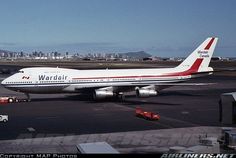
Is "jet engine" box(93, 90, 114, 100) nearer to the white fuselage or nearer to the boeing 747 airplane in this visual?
the boeing 747 airplane

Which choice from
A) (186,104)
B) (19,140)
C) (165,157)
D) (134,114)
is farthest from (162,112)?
(165,157)

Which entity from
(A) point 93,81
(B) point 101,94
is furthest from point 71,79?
(B) point 101,94

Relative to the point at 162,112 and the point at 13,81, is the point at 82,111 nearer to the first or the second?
the point at 162,112

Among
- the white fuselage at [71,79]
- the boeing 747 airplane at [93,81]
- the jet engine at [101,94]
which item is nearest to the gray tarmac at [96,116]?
the jet engine at [101,94]

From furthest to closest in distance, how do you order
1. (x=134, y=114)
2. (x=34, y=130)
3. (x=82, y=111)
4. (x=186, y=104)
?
1. (x=186, y=104)
2. (x=82, y=111)
3. (x=134, y=114)
4. (x=34, y=130)

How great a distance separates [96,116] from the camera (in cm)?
3338

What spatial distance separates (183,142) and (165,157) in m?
13.3

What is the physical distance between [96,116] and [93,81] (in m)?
13.4

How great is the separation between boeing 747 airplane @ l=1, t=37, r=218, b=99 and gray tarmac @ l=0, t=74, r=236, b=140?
4.72 feet

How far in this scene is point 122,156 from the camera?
8648 millimetres

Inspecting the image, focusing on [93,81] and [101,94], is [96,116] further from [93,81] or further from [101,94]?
[93,81]

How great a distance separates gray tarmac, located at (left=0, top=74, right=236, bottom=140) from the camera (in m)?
26.6

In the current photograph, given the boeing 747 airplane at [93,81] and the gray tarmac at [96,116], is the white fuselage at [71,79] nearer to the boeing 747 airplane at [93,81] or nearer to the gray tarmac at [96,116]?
the boeing 747 airplane at [93,81]

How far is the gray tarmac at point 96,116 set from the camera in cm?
2662
